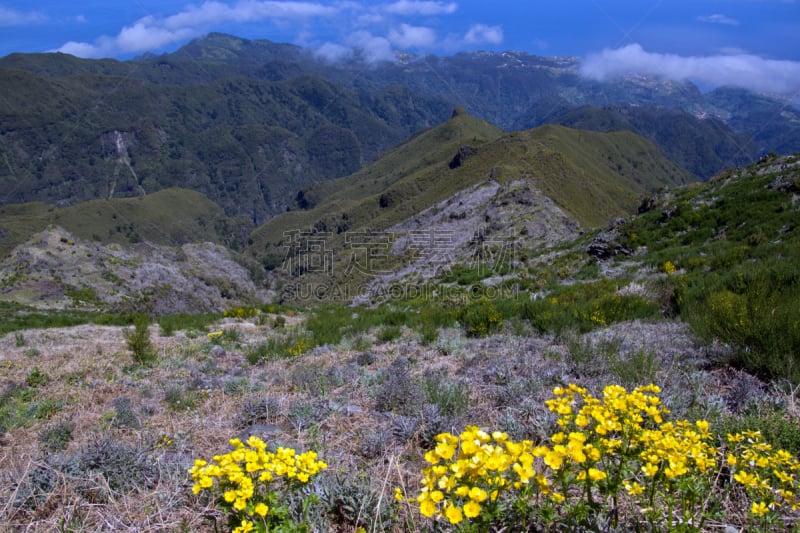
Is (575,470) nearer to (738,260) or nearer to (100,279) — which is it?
(738,260)

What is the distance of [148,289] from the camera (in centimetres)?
3284

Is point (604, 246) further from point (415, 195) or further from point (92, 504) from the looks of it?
point (415, 195)

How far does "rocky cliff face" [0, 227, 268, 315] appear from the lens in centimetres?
2775

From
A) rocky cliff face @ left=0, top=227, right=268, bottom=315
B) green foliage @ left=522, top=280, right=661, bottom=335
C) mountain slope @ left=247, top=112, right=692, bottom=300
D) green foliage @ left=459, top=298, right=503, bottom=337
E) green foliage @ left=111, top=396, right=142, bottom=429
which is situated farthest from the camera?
mountain slope @ left=247, top=112, right=692, bottom=300

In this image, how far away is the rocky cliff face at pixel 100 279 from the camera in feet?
91.0

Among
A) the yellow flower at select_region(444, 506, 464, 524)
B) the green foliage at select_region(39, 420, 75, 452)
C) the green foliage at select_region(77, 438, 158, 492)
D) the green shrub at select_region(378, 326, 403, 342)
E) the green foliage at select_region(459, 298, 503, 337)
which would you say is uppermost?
the yellow flower at select_region(444, 506, 464, 524)

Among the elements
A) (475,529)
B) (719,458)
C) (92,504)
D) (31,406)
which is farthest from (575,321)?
(31,406)

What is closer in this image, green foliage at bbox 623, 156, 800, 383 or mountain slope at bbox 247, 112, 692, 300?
green foliage at bbox 623, 156, 800, 383

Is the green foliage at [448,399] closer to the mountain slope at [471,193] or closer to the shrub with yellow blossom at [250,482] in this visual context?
the shrub with yellow blossom at [250,482]

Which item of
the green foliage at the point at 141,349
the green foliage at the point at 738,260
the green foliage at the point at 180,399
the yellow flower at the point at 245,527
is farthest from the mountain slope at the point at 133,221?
the yellow flower at the point at 245,527

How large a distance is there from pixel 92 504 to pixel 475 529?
7.98 feet

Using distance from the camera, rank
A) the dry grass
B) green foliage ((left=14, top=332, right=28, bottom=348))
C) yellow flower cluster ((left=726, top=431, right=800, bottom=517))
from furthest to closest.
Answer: green foliage ((left=14, top=332, right=28, bottom=348)) → the dry grass → yellow flower cluster ((left=726, top=431, right=800, bottom=517))

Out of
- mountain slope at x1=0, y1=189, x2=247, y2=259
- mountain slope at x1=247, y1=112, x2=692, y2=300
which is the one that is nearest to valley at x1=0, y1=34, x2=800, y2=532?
mountain slope at x1=247, y1=112, x2=692, y2=300

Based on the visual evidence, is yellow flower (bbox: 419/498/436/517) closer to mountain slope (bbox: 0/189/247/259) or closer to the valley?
the valley
